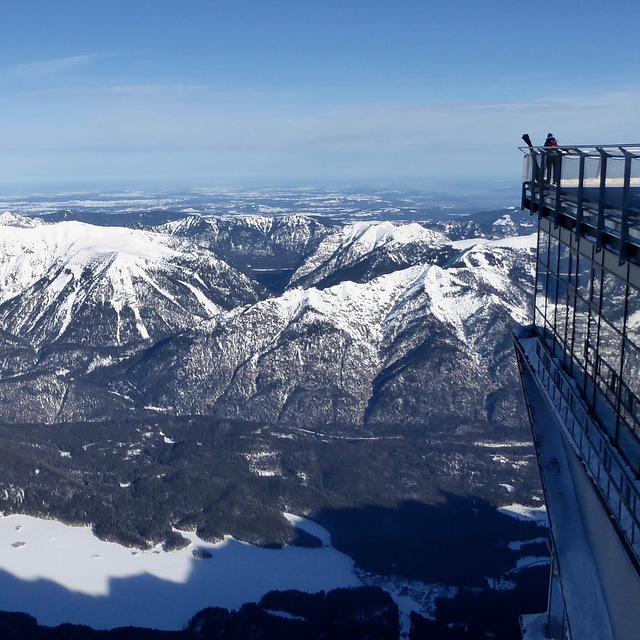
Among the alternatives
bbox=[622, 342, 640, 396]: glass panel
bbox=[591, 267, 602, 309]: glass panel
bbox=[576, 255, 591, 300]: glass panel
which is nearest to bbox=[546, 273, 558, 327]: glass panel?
bbox=[576, 255, 591, 300]: glass panel

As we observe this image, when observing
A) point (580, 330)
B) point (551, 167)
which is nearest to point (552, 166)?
point (551, 167)

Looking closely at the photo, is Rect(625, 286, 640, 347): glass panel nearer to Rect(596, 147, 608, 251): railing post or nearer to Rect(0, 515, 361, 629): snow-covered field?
Rect(596, 147, 608, 251): railing post

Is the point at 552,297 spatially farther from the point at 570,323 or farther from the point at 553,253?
the point at 570,323

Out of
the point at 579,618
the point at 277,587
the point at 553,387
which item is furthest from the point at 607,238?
the point at 277,587

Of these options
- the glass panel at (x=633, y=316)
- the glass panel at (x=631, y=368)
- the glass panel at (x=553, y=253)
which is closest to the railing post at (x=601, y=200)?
the glass panel at (x=633, y=316)

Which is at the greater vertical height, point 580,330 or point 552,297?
point 552,297

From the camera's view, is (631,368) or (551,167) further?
(551,167)
